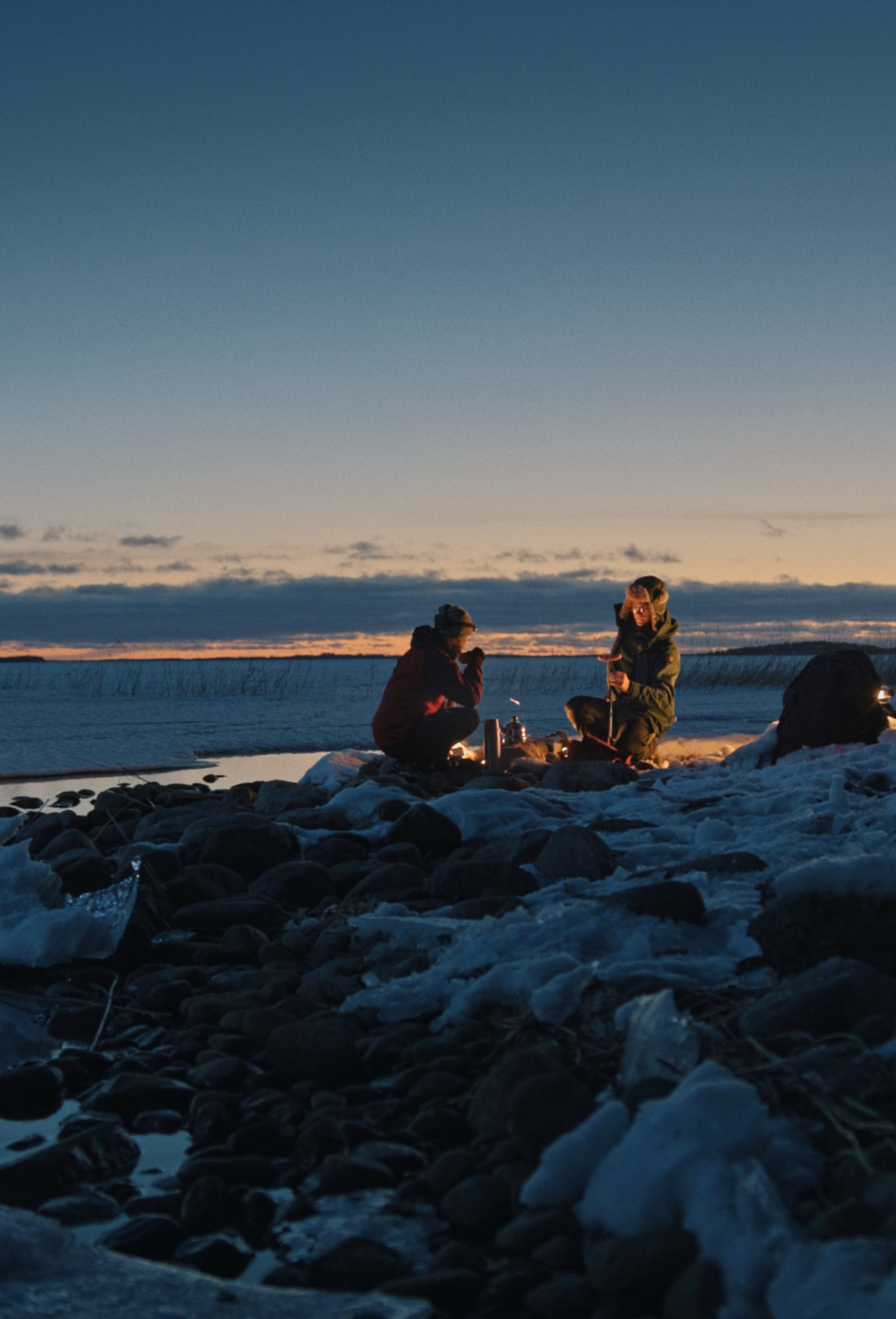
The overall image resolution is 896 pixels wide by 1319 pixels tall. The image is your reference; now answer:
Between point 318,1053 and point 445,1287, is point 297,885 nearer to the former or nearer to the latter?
point 318,1053

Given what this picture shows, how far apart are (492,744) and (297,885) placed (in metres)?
4.14

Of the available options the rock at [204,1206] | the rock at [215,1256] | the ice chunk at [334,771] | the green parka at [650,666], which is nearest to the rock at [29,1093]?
the rock at [204,1206]

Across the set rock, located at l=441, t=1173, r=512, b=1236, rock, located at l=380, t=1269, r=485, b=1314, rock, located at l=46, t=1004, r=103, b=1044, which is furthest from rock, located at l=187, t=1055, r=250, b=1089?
rock, located at l=380, t=1269, r=485, b=1314

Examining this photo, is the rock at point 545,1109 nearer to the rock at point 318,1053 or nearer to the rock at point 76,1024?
the rock at point 318,1053

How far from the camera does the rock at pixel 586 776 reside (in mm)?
8836

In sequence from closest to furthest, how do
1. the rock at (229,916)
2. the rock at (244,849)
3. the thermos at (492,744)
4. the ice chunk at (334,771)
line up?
1. the rock at (229,916)
2. the rock at (244,849)
3. the ice chunk at (334,771)
4. the thermos at (492,744)

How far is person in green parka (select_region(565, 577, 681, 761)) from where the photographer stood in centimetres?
1059

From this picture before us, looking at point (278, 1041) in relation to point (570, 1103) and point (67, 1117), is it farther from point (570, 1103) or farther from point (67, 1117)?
point (570, 1103)

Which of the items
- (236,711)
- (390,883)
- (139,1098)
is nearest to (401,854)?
(390,883)

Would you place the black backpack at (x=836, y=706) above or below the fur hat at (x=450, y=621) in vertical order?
below

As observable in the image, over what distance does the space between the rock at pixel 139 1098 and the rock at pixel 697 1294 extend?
1647 mm

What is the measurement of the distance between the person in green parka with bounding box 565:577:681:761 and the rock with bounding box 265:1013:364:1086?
24.9ft

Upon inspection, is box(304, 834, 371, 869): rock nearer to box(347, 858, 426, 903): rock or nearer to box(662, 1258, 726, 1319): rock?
box(347, 858, 426, 903): rock

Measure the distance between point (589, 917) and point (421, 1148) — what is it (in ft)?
4.15
